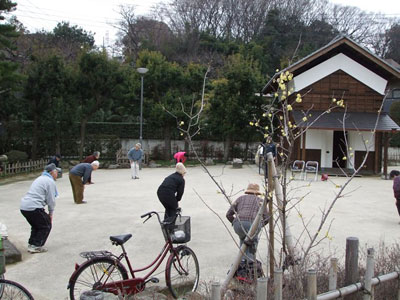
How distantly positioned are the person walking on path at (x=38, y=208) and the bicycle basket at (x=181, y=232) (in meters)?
2.38

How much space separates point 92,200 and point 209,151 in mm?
16009

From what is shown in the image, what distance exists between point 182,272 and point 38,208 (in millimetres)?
2919

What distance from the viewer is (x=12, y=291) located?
4.04 meters

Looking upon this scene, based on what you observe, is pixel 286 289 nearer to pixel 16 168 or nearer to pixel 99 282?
pixel 99 282

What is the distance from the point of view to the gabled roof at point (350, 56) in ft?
66.4

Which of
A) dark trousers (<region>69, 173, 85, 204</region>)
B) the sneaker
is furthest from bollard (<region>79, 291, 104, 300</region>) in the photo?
dark trousers (<region>69, 173, 85, 204</region>)

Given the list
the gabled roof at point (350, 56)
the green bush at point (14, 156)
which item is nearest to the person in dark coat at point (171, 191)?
the gabled roof at point (350, 56)

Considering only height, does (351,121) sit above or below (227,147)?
above

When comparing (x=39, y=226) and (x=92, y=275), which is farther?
(x=39, y=226)

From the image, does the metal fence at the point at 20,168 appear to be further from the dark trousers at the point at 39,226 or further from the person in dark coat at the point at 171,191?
the person in dark coat at the point at 171,191

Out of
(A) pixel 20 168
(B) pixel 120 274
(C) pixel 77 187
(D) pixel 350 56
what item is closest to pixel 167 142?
(A) pixel 20 168

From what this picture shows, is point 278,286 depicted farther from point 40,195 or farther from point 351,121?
point 351,121

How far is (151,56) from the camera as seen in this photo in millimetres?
26859

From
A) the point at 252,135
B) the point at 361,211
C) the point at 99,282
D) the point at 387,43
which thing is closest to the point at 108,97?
the point at 252,135
